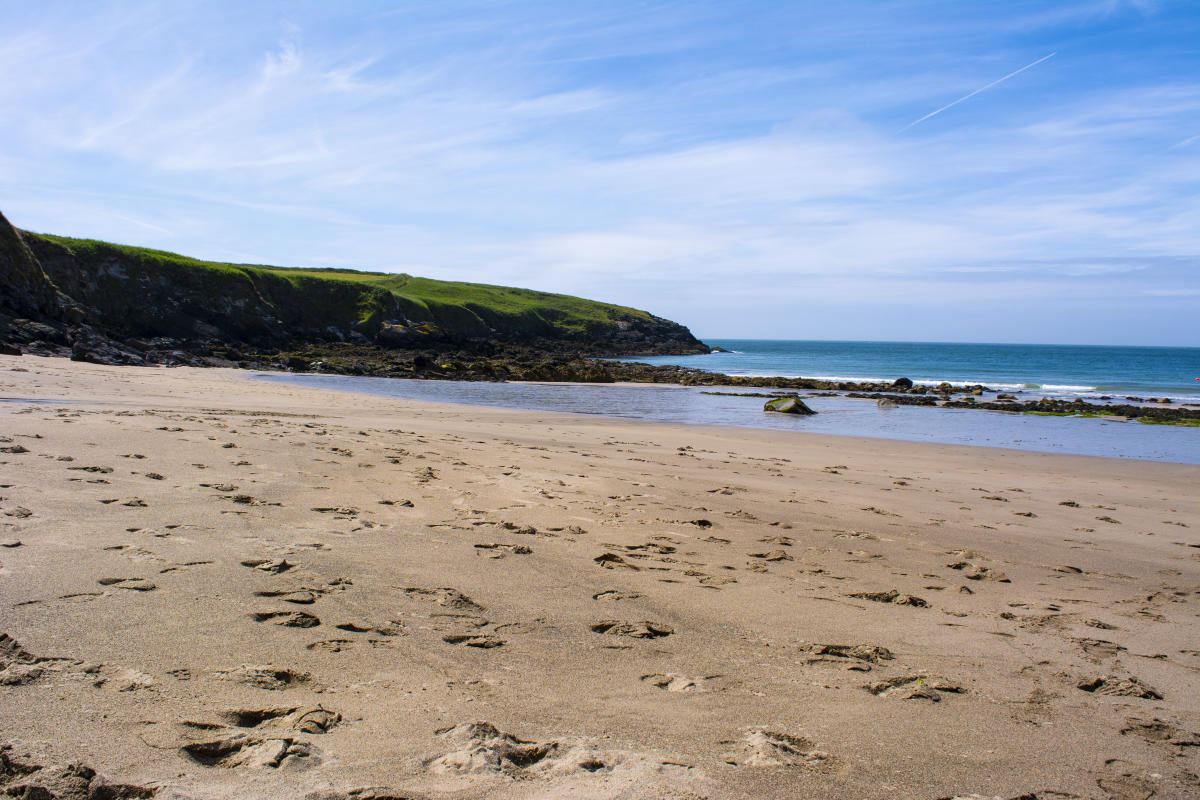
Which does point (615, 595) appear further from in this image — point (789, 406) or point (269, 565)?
point (789, 406)

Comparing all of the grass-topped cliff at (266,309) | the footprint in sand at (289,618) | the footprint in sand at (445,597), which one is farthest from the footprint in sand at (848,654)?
the grass-topped cliff at (266,309)

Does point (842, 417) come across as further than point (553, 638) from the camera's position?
Yes

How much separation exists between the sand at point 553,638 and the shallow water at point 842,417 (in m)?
11.3

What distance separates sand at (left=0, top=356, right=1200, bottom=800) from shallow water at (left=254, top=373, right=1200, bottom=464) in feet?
37.0

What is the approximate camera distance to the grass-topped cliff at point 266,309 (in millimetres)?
43375

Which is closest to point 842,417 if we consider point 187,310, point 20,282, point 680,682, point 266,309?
point 680,682

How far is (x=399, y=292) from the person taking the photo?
82.1m

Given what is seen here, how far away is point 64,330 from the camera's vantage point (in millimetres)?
30328

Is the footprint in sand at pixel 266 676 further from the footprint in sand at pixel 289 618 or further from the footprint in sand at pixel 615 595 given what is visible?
the footprint in sand at pixel 615 595

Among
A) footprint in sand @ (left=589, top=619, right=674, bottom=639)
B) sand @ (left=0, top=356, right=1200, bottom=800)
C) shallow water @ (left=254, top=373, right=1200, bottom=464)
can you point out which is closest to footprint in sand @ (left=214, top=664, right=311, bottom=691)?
sand @ (left=0, top=356, right=1200, bottom=800)

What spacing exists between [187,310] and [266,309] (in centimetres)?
629

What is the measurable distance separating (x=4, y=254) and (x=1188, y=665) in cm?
4084

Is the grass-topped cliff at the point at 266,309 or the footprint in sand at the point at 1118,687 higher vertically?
the grass-topped cliff at the point at 266,309

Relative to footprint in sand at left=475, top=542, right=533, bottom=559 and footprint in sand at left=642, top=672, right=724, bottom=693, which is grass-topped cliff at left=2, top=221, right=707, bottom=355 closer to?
footprint in sand at left=475, top=542, right=533, bottom=559
